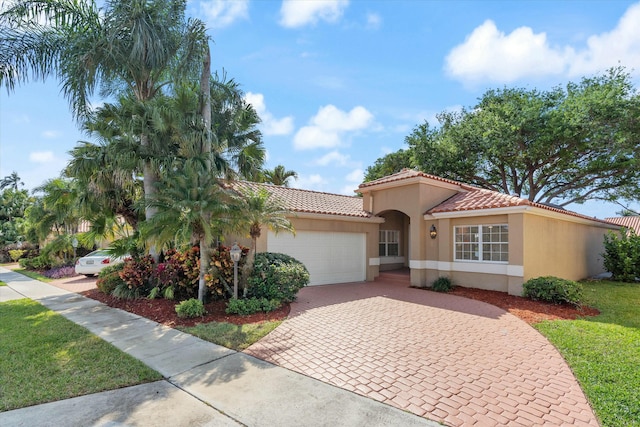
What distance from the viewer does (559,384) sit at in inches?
199

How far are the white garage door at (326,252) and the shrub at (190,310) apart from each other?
421 centimetres

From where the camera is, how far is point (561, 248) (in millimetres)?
14047

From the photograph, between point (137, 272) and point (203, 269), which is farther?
point (137, 272)

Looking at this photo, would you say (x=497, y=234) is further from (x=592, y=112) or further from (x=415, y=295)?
(x=592, y=112)

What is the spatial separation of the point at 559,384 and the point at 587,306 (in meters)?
7.12

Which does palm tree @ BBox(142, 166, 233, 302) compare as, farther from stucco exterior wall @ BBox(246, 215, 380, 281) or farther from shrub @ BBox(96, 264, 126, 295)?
shrub @ BBox(96, 264, 126, 295)

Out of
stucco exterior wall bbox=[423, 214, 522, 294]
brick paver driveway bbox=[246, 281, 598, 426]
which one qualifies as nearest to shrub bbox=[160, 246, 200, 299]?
brick paver driveway bbox=[246, 281, 598, 426]

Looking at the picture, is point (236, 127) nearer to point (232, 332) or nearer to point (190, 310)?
point (190, 310)

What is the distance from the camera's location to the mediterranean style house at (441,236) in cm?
1185

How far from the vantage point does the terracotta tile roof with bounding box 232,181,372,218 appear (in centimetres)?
1368

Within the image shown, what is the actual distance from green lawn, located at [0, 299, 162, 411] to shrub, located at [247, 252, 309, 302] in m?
4.02

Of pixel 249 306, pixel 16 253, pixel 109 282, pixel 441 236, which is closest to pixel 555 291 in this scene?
pixel 441 236

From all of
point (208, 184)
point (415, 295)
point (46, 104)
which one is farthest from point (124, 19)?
point (415, 295)

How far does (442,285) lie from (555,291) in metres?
3.76
